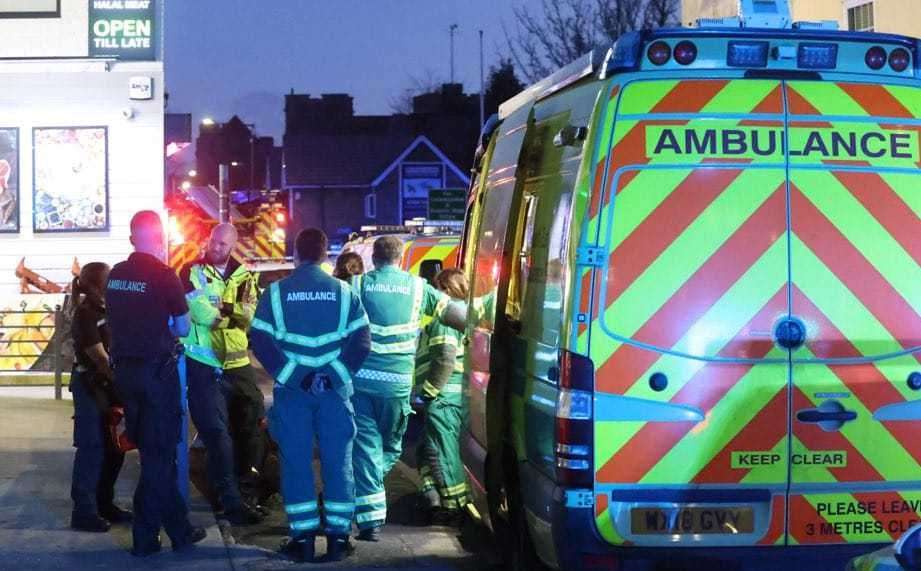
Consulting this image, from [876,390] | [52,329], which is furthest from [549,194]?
[52,329]

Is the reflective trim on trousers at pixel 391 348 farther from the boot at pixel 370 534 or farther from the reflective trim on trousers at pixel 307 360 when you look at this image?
the boot at pixel 370 534

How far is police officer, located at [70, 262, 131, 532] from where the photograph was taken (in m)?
9.13

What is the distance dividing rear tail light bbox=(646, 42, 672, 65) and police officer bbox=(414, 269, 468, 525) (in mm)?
3958

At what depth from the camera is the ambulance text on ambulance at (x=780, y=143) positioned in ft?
19.9

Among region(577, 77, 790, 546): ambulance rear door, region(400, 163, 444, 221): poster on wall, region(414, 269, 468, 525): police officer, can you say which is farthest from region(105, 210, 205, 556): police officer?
region(400, 163, 444, 221): poster on wall

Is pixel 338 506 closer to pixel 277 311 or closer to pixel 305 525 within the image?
pixel 305 525

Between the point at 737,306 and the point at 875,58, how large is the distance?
1.25m

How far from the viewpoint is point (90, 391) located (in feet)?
30.2

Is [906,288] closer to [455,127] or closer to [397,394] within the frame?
[397,394]

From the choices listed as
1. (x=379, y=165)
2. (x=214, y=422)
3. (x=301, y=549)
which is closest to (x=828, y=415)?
(x=301, y=549)

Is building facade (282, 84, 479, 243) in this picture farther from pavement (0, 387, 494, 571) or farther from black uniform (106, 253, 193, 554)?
black uniform (106, 253, 193, 554)

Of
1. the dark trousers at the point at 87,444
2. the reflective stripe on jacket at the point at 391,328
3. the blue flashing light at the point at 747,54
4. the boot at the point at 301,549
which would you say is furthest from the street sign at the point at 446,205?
the blue flashing light at the point at 747,54

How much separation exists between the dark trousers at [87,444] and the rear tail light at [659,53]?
15.2ft

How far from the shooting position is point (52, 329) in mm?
18391
